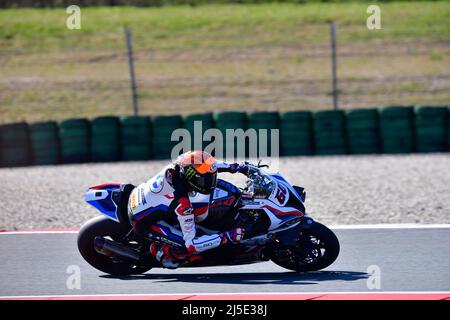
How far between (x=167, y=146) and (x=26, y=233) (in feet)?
18.5

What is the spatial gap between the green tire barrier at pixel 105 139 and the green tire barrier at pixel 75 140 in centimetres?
12

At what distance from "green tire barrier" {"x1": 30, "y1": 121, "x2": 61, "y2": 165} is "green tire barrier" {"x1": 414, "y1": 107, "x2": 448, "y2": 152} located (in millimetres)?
6473

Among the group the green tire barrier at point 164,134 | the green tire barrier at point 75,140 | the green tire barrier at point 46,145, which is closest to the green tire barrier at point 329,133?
the green tire barrier at point 164,134

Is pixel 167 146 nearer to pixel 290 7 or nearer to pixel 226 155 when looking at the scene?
pixel 226 155

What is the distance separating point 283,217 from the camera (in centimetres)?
764

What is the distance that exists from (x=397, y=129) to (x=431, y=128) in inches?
24.3

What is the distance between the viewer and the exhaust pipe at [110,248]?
7.77 meters

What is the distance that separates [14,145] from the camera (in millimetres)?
15062

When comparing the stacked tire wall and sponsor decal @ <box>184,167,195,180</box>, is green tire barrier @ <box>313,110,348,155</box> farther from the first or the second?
sponsor decal @ <box>184,167,195,180</box>

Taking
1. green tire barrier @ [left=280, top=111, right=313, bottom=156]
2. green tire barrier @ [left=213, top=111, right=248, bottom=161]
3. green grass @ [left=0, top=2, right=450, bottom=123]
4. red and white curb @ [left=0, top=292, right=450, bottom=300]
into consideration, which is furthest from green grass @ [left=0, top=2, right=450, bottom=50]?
red and white curb @ [left=0, top=292, right=450, bottom=300]

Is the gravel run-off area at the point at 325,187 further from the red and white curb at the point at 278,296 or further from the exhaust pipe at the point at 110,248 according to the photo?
the red and white curb at the point at 278,296

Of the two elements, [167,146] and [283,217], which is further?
[167,146]

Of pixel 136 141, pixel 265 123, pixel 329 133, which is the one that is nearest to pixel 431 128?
pixel 329 133
